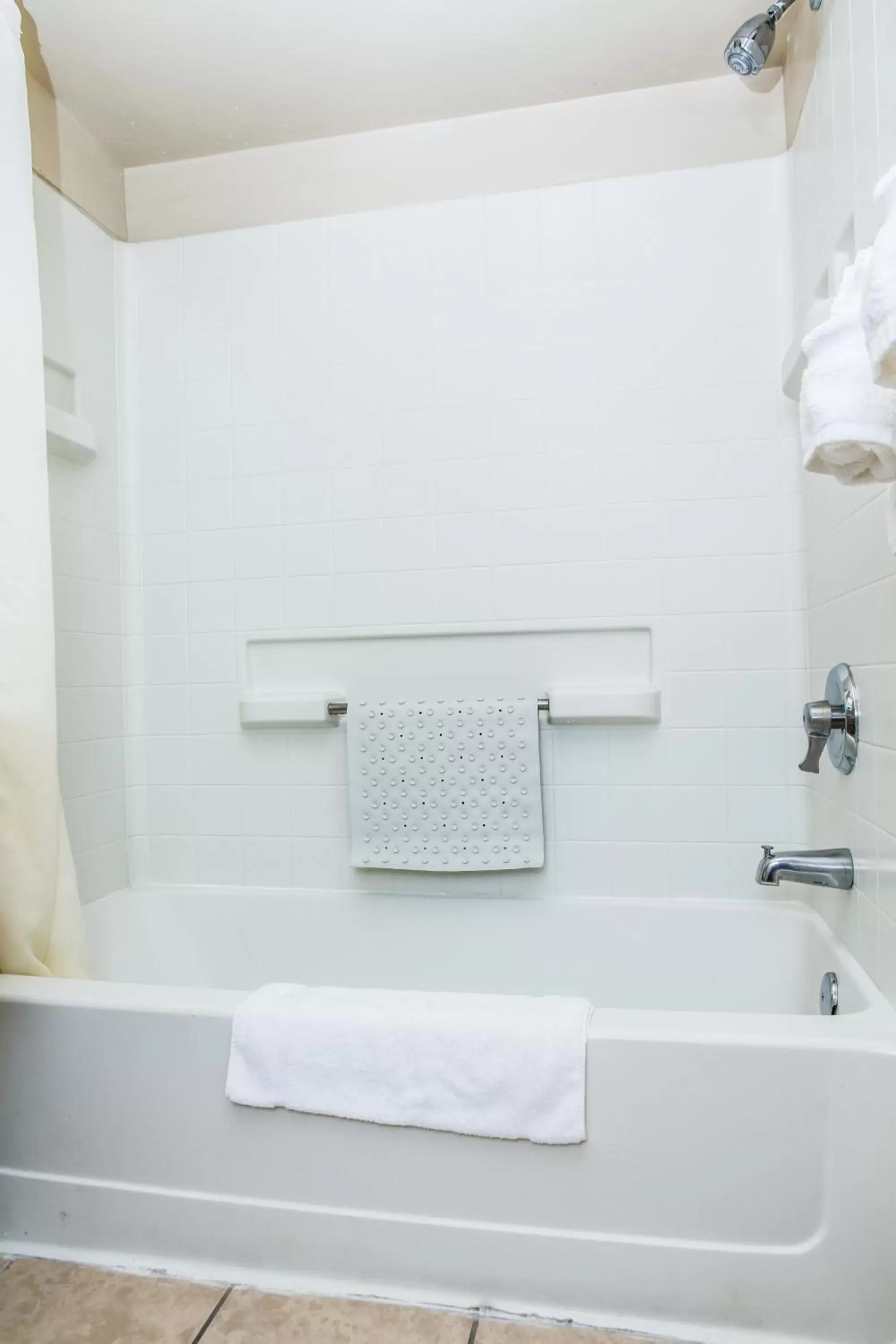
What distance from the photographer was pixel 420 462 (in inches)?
82.3

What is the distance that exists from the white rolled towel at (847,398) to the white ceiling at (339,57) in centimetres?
131

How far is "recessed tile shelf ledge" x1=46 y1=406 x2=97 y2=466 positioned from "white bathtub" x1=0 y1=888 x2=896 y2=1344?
1152 mm

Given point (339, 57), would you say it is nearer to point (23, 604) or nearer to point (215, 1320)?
point (23, 604)

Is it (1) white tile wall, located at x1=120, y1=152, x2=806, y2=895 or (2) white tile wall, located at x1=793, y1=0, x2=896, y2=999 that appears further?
(1) white tile wall, located at x1=120, y1=152, x2=806, y2=895

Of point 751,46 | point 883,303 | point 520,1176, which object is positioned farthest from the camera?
point 751,46

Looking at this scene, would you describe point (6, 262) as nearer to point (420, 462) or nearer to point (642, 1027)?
point (420, 462)

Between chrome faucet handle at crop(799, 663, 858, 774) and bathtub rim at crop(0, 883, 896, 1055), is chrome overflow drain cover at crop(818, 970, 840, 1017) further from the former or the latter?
chrome faucet handle at crop(799, 663, 858, 774)

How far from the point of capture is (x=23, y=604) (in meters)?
1.42

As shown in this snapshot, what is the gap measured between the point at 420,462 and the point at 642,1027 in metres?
1.37

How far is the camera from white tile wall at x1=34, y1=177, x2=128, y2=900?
202cm

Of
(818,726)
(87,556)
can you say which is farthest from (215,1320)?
(87,556)

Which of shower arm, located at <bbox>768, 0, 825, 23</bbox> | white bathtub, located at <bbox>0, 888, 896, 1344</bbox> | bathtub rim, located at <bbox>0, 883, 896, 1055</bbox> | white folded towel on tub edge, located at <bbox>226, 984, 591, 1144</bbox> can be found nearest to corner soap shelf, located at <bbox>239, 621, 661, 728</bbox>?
bathtub rim, located at <bbox>0, 883, 896, 1055</bbox>

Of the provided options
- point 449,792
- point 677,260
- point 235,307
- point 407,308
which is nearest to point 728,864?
point 449,792

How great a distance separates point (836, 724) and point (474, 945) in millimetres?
960
